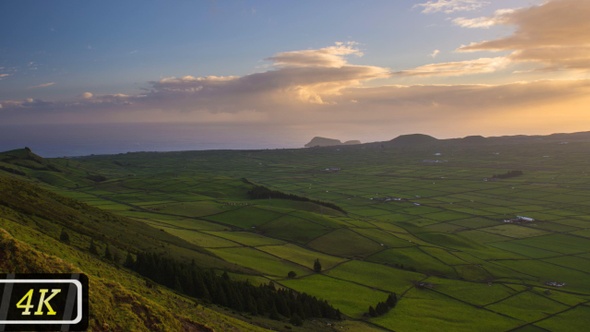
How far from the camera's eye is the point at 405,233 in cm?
14312

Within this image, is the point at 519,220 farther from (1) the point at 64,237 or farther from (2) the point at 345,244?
(1) the point at 64,237

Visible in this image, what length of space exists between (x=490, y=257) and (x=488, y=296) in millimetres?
34392

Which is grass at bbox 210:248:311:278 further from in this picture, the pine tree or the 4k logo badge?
the 4k logo badge

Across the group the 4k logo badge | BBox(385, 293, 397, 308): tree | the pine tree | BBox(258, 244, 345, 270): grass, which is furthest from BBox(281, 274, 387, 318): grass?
the 4k logo badge

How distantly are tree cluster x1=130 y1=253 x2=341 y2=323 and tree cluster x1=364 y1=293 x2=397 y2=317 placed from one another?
8.97 meters

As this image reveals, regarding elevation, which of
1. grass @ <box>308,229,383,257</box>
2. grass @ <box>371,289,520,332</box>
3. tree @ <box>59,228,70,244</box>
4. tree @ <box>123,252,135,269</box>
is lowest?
grass @ <box>371,289,520,332</box>

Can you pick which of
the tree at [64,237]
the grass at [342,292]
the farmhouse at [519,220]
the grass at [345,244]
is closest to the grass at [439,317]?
the grass at [342,292]

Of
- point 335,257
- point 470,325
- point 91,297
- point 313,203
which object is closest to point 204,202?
point 313,203

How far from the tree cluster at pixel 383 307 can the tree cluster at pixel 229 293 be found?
8.97m

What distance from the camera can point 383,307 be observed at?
78.1 metres

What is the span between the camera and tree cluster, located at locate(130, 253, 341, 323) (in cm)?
5617

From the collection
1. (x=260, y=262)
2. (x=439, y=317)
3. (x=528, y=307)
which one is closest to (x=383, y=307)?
(x=439, y=317)

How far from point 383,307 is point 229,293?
3352cm

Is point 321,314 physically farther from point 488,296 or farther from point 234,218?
point 234,218
